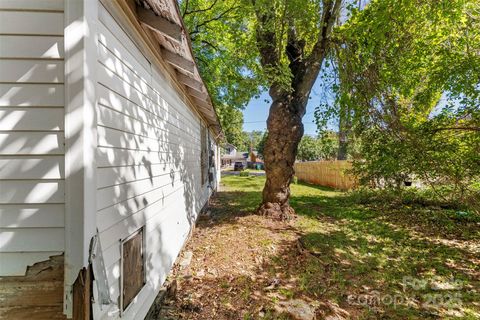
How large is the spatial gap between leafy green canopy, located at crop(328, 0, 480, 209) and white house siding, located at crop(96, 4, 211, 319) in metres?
4.63

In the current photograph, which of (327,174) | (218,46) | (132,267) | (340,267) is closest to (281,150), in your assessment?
(340,267)

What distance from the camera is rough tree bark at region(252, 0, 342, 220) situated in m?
7.05

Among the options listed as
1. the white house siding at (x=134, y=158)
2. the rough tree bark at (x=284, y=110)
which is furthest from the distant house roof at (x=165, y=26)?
the rough tree bark at (x=284, y=110)

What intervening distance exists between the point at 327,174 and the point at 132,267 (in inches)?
664

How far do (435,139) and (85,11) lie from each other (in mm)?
6977

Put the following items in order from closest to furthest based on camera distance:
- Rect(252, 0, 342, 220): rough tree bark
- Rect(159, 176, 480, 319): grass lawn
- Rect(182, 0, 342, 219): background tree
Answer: Rect(159, 176, 480, 319): grass lawn, Rect(182, 0, 342, 219): background tree, Rect(252, 0, 342, 220): rough tree bark

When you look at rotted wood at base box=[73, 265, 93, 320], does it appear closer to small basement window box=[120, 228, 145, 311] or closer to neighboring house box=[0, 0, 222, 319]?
neighboring house box=[0, 0, 222, 319]

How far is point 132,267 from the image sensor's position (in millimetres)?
2703

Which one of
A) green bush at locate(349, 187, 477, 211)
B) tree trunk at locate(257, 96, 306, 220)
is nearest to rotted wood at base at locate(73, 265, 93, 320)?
tree trunk at locate(257, 96, 306, 220)

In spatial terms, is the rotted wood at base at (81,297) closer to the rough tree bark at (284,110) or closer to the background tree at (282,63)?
the background tree at (282,63)

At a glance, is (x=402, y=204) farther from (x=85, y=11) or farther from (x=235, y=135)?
(x=235, y=135)

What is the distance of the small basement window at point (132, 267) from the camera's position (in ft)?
8.11

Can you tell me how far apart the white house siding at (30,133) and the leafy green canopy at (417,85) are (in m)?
5.95

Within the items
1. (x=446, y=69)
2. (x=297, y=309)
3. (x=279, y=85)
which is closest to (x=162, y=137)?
(x=297, y=309)
